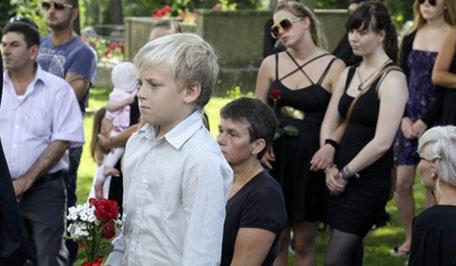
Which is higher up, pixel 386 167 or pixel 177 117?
pixel 177 117

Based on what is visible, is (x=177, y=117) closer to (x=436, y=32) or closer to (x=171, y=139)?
(x=171, y=139)

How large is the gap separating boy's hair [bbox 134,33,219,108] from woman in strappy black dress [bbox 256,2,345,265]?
2998 mm

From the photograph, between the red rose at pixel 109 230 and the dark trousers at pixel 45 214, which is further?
the dark trousers at pixel 45 214

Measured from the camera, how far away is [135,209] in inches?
162

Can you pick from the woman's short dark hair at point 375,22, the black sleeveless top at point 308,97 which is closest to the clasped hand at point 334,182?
the black sleeveless top at point 308,97

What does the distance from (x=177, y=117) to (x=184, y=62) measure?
0.71 ft

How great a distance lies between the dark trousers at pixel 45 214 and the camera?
277 inches

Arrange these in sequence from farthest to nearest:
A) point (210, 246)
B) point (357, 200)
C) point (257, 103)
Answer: point (357, 200) → point (257, 103) → point (210, 246)

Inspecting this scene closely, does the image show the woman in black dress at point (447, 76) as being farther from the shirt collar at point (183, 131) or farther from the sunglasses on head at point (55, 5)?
the shirt collar at point (183, 131)

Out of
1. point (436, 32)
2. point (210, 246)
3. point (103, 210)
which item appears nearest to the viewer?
point (210, 246)

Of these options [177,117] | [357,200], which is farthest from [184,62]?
[357,200]

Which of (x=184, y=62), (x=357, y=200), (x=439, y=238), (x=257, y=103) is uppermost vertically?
(x=184, y=62)

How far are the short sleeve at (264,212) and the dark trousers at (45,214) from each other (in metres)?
2.39

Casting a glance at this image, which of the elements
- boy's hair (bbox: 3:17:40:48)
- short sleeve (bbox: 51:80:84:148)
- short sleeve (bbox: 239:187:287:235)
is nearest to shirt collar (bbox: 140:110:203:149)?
short sleeve (bbox: 239:187:287:235)
